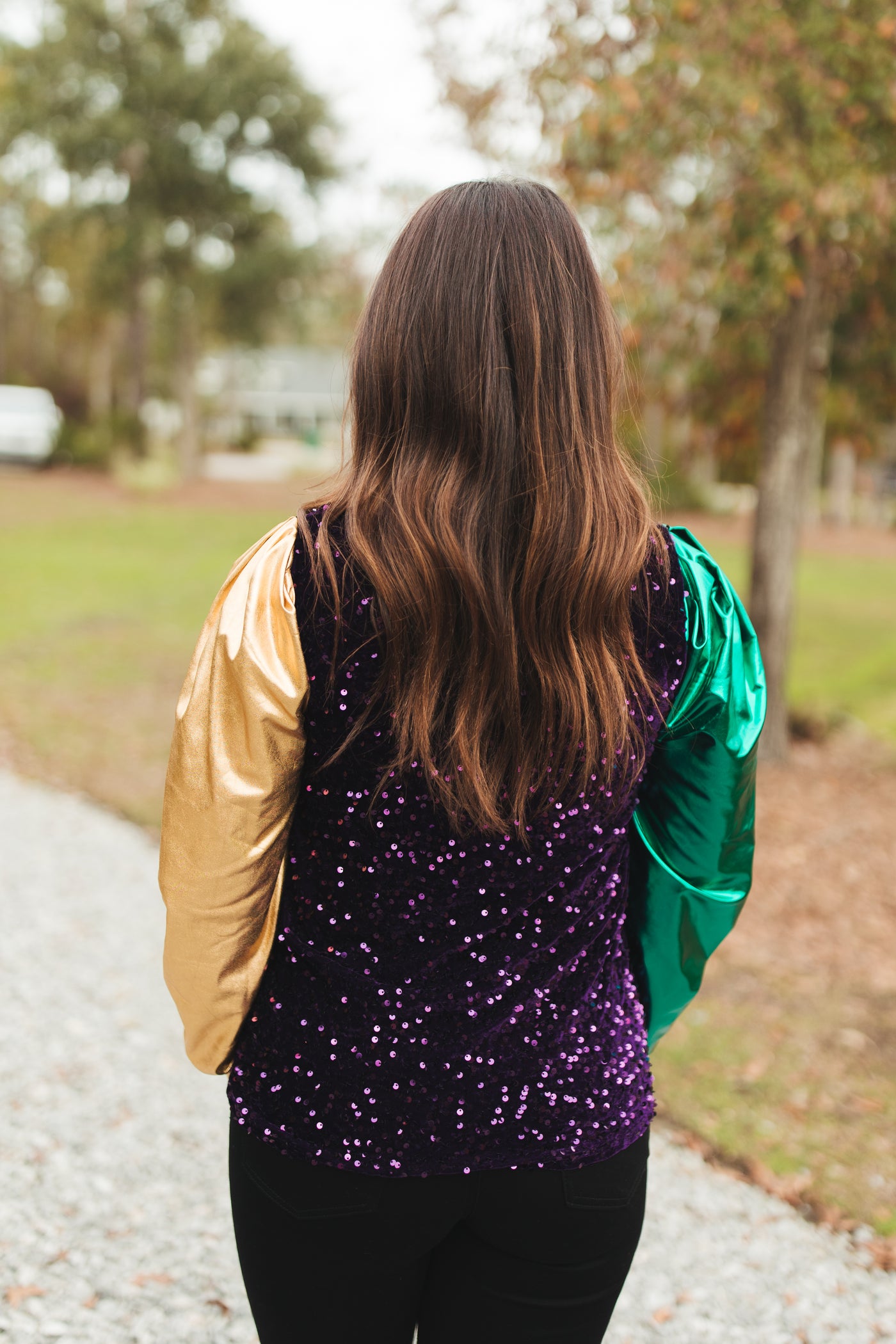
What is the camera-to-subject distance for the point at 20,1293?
254 centimetres

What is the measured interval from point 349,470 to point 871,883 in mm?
5392

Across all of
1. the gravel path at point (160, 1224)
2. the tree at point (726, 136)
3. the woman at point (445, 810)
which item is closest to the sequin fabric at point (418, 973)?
the woman at point (445, 810)

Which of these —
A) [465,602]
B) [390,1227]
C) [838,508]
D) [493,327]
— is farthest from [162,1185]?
[838,508]

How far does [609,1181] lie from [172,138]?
78.3 feet

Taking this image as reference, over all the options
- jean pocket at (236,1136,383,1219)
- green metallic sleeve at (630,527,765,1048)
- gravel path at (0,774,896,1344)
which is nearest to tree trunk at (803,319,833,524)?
gravel path at (0,774,896,1344)

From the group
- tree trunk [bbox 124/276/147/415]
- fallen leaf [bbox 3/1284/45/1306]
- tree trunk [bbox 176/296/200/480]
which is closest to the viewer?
fallen leaf [bbox 3/1284/45/1306]

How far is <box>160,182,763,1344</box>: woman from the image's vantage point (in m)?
1.15

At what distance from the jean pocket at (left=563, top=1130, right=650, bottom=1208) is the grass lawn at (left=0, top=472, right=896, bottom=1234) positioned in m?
0.87

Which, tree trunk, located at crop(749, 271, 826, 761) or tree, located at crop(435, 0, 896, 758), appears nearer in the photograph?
tree, located at crop(435, 0, 896, 758)

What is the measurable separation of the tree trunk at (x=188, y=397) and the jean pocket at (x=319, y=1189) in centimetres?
2395

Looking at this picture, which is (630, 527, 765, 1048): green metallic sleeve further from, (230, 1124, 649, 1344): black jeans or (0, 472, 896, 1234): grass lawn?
(0, 472, 896, 1234): grass lawn

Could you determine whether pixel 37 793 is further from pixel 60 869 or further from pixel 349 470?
pixel 349 470

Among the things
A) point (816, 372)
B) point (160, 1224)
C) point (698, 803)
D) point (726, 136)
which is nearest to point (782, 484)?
point (816, 372)

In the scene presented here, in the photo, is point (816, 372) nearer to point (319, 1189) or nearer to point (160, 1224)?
point (160, 1224)
